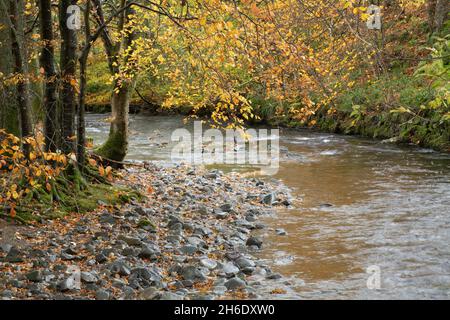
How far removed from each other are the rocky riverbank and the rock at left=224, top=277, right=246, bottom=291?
0.01 meters

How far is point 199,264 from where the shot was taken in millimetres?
8070

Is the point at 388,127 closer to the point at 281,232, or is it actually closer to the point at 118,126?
the point at 118,126

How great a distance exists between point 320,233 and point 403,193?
13.2 ft

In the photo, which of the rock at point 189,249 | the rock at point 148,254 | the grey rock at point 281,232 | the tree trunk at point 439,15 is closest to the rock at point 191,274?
the rock at point 148,254

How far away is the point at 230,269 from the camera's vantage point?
7984mm

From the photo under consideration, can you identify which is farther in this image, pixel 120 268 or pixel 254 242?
pixel 254 242

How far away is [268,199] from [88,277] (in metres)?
6.42

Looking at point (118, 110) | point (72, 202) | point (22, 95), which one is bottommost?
point (72, 202)

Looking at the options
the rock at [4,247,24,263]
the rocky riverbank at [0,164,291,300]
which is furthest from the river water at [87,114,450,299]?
the rock at [4,247,24,263]

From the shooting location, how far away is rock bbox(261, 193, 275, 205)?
12.6 m

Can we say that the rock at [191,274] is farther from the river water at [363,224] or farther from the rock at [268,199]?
the rock at [268,199]

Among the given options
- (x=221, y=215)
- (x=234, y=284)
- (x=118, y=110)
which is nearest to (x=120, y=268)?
(x=234, y=284)

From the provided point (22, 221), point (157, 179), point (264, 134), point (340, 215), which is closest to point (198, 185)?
point (157, 179)

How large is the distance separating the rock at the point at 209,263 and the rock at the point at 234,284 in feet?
2.22
